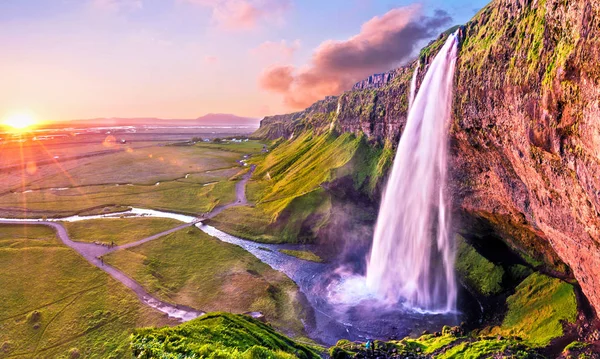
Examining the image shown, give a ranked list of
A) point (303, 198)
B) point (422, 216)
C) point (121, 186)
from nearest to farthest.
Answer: point (422, 216), point (303, 198), point (121, 186)

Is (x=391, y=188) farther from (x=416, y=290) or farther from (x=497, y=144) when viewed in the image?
(x=497, y=144)

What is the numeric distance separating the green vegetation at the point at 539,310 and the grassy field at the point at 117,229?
68.7 meters

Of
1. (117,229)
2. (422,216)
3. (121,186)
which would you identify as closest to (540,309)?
(422,216)

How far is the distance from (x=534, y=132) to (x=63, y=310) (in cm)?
6004

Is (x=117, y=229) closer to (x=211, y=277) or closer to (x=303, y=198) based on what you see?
(x=211, y=277)

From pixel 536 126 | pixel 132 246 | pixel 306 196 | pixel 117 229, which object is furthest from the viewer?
pixel 117 229

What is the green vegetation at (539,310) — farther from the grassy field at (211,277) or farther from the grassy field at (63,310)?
the grassy field at (63,310)

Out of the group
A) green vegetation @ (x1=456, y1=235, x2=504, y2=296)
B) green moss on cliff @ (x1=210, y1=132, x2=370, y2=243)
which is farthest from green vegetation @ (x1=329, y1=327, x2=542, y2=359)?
green moss on cliff @ (x1=210, y1=132, x2=370, y2=243)

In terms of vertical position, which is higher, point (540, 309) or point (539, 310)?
point (540, 309)

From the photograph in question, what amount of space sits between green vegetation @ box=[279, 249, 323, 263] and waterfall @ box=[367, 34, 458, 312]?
1009 cm

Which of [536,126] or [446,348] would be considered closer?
[536,126]

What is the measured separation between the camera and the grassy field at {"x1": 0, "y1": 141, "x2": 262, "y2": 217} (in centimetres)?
9562

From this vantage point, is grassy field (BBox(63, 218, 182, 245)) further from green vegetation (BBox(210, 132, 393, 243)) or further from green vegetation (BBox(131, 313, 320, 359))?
green vegetation (BBox(131, 313, 320, 359))

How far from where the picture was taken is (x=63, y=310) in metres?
43.3
